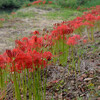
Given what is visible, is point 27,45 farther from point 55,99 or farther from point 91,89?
point 91,89

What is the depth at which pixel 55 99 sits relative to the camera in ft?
6.95

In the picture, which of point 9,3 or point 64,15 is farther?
point 9,3

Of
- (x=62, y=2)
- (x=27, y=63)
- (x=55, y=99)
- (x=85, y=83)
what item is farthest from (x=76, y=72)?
(x=62, y=2)

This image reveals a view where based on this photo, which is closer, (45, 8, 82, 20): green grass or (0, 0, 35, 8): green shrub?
(45, 8, 82, 20): green grass

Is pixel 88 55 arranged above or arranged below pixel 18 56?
below

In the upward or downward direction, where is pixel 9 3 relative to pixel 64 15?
upward

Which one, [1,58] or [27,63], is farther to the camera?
[1,58]

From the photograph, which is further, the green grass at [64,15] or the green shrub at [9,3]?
the green shrub at [9,3]

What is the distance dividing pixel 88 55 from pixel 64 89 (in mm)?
1290

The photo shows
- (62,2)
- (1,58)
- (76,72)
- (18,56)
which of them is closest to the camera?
(18,56)

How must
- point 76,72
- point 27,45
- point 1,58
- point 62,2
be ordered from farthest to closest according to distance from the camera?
point 62,2
point 76,72
point 27,45
point 1,58

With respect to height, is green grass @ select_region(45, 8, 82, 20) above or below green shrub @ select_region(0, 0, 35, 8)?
below

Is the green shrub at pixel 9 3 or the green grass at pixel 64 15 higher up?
the green shrub at pixel 9 3

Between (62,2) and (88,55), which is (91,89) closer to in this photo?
(88,55)
